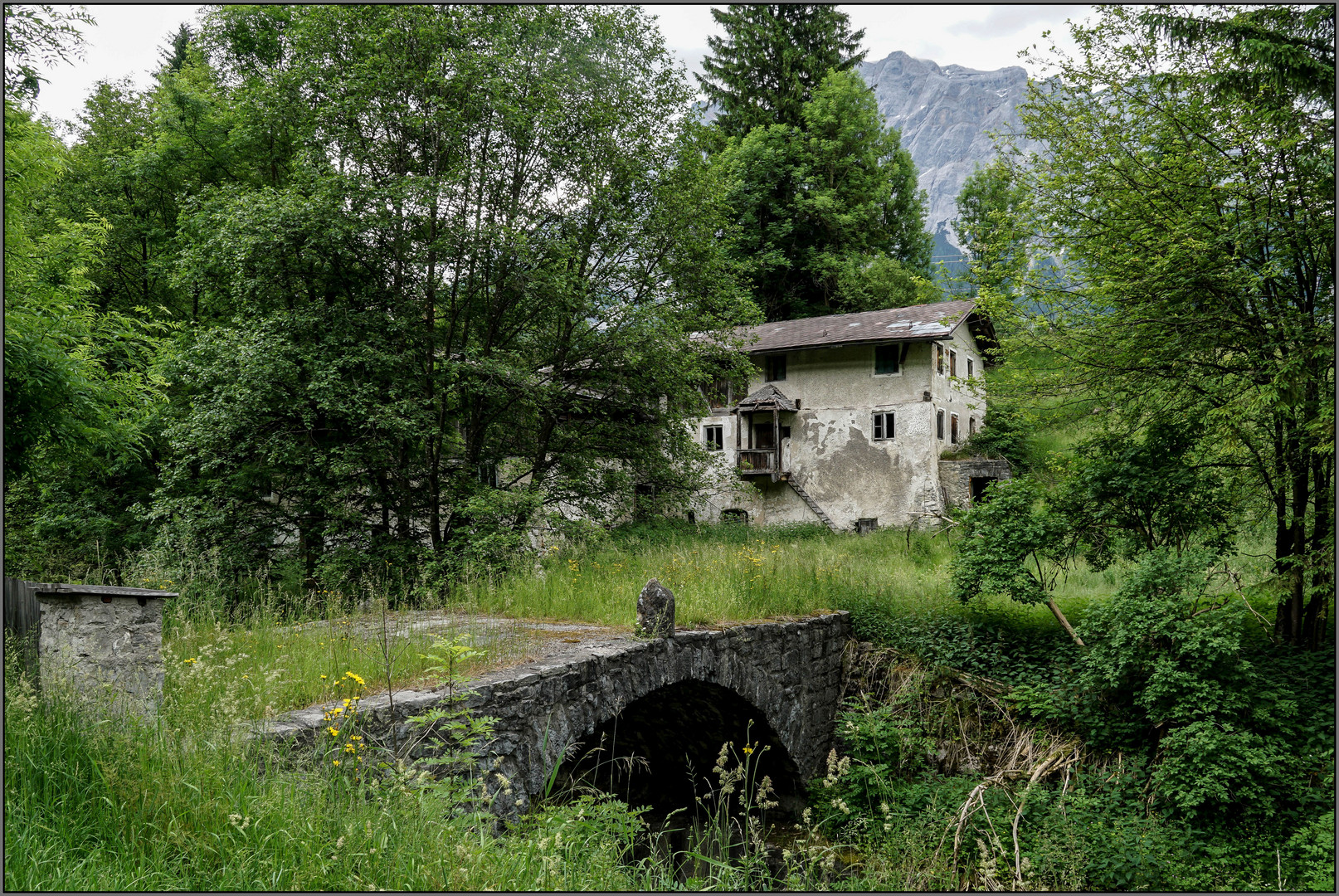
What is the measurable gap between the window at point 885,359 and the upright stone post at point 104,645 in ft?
80.2

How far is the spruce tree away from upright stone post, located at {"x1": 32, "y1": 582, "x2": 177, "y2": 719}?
112 feet

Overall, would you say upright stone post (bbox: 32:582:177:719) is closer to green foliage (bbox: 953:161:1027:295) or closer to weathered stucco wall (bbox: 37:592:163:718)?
weathered stucco wall (bbox: 37:592:163:718)

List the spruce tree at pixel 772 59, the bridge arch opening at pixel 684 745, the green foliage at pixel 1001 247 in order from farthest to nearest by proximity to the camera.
A: the spruce tree at pixel 772 59
the green foliage at pixel 1001 247
the bridge arch opening at pixel 684 745

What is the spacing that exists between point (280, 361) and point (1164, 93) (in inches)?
512

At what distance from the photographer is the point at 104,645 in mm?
4102

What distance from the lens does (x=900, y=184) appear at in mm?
34750

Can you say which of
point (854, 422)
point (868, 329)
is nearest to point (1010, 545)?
point (854, 422)

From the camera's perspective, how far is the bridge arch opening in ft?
31.0

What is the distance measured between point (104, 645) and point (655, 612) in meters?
4.87

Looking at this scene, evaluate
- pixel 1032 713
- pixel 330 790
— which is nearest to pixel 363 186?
pixel 330 790

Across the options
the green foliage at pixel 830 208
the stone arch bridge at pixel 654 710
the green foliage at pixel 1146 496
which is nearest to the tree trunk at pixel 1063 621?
the green foliage at pixel 1146 496

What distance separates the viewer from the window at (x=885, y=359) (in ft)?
85.9

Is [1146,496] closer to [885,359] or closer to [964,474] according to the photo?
[964,474]

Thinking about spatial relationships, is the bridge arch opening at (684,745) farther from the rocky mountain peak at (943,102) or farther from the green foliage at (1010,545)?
the rocky mountain peak at (943,102)
